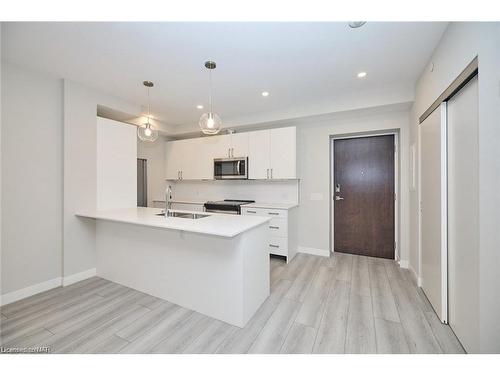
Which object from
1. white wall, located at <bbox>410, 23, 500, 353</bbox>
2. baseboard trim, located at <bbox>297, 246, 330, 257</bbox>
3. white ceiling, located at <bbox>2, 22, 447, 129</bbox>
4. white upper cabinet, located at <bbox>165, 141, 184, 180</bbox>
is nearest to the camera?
white wall, located at <bbox>410, 23, 500, 353</bbox>

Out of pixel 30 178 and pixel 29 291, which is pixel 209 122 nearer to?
pixel 30 178

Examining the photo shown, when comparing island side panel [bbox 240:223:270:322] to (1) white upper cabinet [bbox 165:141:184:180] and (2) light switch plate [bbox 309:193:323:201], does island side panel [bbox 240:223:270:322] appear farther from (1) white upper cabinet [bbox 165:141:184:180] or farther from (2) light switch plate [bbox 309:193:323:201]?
(1) white upper cabinet [bbox 165:141:184:180]

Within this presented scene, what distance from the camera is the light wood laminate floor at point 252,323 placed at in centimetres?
168

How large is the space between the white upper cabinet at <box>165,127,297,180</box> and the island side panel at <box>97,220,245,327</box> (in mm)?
2027

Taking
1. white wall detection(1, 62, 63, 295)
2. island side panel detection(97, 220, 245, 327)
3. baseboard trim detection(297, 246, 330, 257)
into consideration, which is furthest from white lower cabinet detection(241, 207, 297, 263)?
white wall detection(1, 62, 63, 295)

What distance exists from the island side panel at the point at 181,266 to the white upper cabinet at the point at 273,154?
79.2 inches

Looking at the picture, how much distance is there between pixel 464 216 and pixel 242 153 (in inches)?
Answer: 123

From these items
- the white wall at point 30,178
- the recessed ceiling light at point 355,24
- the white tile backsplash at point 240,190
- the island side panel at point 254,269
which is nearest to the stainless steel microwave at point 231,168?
the white tile backsplash at point 240,190

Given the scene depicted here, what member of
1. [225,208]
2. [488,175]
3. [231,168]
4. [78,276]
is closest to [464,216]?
[488,175]

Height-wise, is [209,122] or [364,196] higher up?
[209,122]

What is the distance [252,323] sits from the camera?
1.96 metres

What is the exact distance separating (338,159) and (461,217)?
92.1 inches

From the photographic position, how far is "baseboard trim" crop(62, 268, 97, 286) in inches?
107
